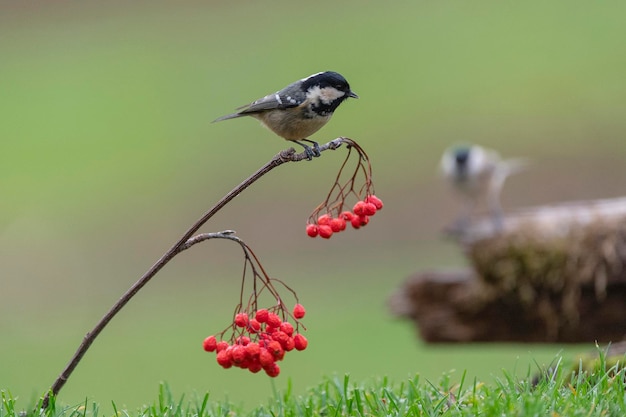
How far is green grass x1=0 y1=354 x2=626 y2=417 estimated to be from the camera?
360 cm

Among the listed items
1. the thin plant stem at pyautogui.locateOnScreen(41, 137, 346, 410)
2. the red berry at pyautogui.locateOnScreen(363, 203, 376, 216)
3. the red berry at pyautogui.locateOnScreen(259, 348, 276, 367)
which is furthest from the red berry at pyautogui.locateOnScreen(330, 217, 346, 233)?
the red berry at pyautogui.locateOnScreen(259, 348, 276, 367)

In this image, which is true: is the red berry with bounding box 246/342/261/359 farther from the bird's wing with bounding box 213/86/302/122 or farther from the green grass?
the bird's wing with bounding box 213/86/302/122

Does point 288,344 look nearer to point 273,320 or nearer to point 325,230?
point 273,320

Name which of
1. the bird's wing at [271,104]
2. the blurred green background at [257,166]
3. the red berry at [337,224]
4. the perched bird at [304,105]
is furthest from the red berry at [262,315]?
the blurred green background at [257,166]

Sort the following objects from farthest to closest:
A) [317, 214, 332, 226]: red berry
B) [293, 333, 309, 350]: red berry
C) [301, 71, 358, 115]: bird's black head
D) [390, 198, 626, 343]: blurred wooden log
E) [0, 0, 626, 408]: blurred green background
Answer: [0, 0, 626, 408]: blurred green background, [390, 198, 626, 343]: blurred wooden log, [301, 71, 358, 115]: bird's black head, [317, 214, 332, 226]: red berry, [293, 333, 309, 350]: red berry

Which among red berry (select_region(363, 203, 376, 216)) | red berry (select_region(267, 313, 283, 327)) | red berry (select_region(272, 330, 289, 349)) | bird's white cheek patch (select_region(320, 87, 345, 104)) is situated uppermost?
bird's white cheek patch (select_region(320, 87, 345, 104))

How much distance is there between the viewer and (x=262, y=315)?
3697 mm

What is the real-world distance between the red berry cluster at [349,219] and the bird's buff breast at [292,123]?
803 millimetres

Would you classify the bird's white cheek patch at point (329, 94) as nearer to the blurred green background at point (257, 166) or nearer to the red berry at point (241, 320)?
the red berry at point (241, 320)

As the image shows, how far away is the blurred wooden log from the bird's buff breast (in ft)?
7.02

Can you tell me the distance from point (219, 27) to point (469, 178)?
20.1 m

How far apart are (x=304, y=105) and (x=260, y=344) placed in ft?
4.23

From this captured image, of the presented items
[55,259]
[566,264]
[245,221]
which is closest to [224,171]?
[245,221]

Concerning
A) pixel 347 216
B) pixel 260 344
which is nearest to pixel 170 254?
pixel 260 344
